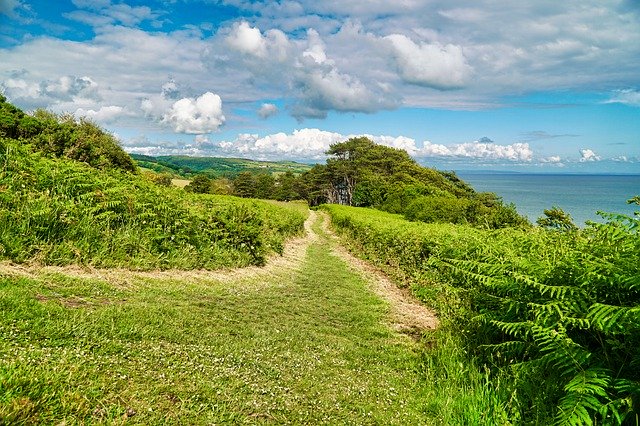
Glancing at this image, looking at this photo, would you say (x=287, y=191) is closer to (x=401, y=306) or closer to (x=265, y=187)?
(x=265, y=187)

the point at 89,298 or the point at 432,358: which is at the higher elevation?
the point at 89,298

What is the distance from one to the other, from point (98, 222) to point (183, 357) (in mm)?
6605

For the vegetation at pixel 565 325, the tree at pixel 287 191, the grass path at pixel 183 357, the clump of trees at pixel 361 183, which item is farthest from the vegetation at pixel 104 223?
the tree at pixel 287 191

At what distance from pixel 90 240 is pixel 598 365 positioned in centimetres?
1018

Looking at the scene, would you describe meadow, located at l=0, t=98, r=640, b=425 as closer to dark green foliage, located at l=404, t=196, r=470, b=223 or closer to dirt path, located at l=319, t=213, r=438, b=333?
dirt path, located at l=319, t=213, r=438, b=333

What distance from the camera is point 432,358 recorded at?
7.49 meters

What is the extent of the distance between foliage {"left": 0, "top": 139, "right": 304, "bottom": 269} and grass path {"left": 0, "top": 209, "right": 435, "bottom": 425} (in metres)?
0.76

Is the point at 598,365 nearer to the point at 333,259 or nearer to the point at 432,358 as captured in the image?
the point at 432,358

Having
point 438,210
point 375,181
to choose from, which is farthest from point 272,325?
point 375,181

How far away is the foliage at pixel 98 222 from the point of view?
8969mm

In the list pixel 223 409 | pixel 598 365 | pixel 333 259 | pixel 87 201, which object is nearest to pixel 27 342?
pixel 223 409

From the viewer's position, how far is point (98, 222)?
1070 centimetres

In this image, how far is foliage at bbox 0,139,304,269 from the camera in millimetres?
8969

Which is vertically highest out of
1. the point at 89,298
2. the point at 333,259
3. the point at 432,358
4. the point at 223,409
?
the point at 89,298
